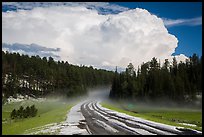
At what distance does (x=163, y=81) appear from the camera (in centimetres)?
10344

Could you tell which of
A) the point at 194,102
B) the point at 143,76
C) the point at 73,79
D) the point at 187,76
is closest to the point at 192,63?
the point at 187,76

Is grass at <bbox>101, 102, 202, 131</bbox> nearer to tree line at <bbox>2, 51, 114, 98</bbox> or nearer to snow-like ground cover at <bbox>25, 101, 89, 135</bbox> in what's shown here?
snow-like ground cover at <bbox>25, 101, 89, 135</bbox>

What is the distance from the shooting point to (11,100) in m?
100

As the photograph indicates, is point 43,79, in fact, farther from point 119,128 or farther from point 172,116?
point 119,128

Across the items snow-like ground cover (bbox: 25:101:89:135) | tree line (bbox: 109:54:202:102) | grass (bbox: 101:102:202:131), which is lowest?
grass (bbox: 101:102:202:131)

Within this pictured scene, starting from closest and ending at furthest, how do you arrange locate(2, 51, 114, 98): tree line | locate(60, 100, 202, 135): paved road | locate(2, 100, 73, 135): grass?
locate(60, 100, 202, 135): paved road → locate(2, 100, 73, 135): grass → locate(2, 51, 114, 98): tree line

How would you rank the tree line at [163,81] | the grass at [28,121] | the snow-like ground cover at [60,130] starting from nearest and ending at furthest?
the snow-like ground cover at [60,130] → the grass at [28,121] → the tree line at [163,81]

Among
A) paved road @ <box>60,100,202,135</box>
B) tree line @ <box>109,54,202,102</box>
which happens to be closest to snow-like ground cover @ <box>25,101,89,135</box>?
paved road @ <box>60,100,202,135</box>

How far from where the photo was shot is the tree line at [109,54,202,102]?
95.0 m

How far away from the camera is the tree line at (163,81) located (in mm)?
95000

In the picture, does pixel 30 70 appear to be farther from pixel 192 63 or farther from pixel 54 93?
pixel 192 63

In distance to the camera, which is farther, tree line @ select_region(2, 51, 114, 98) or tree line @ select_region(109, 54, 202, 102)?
tree line @ select_region(2, 51, 114, 98)

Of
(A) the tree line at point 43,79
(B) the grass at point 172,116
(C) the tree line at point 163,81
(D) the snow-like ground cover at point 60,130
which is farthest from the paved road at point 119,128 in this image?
(A) the tree line at point 43,79

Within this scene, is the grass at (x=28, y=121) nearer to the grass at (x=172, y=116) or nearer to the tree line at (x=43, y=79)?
the grass at (x=172, y=116)
